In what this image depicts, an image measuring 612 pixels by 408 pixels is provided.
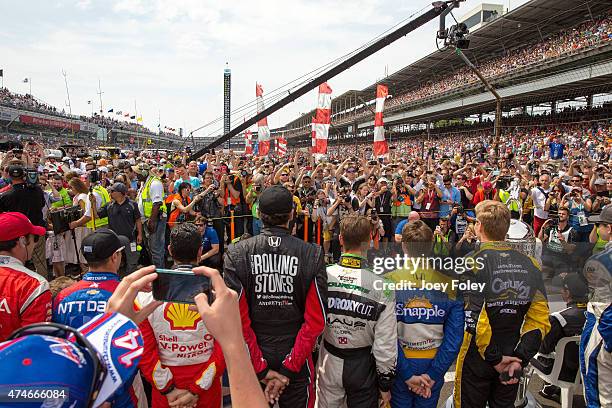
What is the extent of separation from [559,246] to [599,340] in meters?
3.37

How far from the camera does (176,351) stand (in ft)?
7.92

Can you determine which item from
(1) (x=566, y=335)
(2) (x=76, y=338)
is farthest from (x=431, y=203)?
(2) (x=76, y=338)

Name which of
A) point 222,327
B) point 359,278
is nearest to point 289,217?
point 359,278

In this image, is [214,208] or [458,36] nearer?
[214,208]

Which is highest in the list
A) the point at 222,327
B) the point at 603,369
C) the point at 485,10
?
the point at 485,10

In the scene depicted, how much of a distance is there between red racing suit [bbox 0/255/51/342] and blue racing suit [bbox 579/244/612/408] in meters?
3.32

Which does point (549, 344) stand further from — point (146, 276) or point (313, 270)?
point (146, 276)

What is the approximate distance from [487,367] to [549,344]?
3.39 ft

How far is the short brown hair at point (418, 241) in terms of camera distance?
274cm

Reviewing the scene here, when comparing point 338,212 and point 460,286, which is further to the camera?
point 338,212

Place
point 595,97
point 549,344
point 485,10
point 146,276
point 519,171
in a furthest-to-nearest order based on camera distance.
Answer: point 485,10
point 595,97
point 519,171
point 549,344
point 146,276

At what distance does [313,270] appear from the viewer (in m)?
2.44

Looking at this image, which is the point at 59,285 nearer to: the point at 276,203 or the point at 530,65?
the point at 276,203

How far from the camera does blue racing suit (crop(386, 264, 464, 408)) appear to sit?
261cm
